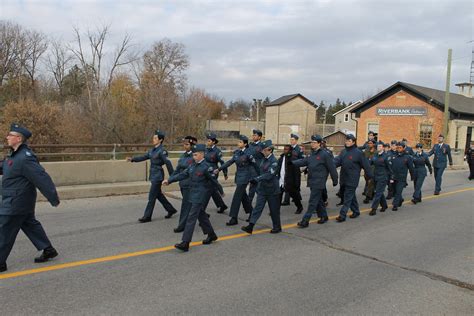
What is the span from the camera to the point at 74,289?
14.5 feet

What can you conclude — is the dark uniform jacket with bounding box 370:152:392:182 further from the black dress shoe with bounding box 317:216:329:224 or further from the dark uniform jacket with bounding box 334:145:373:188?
the black dress shoe with bounding box 317:216:329:224

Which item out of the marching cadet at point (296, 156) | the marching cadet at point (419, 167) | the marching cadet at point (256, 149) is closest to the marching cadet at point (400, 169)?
the marching cadet at point (419, 167)

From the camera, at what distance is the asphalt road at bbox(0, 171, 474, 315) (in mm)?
4184

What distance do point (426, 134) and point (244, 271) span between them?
3043cm

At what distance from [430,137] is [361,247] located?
28.1m

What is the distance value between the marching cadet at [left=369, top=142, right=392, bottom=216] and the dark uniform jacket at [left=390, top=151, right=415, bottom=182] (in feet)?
1.27

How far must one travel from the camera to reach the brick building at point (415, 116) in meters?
30.4

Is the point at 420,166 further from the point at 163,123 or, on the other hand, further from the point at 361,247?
the point at 163,123

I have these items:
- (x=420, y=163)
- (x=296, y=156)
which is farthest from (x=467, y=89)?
(x=296, y=156)

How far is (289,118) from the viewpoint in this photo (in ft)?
254

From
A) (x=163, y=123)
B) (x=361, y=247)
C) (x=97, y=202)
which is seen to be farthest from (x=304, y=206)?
(x=163, y=123)

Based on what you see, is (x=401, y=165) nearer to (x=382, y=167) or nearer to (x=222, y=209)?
(x=382, y=167)

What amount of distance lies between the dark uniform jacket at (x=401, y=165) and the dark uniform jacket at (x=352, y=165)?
2.04 metres

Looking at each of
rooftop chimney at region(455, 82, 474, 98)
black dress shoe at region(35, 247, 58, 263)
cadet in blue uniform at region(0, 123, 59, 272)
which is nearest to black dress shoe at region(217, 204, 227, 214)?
black dress shoe at region(35, 247, 58, 263)
